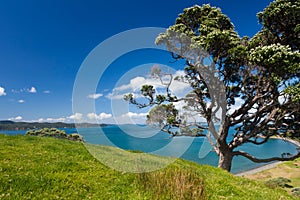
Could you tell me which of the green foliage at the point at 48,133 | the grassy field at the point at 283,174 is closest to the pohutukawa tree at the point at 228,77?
the green foliage at the point at 48,133

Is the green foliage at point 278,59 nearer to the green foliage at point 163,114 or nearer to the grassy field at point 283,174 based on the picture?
the green foliage at point 163,114

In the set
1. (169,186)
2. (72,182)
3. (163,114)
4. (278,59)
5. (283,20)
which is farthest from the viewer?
(163,114)

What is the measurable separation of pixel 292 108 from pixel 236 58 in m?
5.88

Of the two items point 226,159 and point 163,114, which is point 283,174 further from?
point 163,114

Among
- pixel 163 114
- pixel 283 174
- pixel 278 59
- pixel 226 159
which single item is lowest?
pixel 283 174

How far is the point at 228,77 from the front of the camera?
749 inches

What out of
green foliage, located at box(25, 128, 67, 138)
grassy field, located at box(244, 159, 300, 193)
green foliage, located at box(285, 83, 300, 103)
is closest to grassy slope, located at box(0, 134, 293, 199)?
green foliage, located at box(285, 83, 300, 103)

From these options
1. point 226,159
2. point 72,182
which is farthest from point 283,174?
point 72,182

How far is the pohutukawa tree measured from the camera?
50.8 ft

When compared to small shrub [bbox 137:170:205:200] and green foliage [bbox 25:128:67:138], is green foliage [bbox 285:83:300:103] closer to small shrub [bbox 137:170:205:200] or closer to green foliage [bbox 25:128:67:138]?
small shrub [bbox 137:170:205:200]

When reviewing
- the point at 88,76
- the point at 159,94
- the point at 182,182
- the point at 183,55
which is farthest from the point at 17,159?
the point at 183,55

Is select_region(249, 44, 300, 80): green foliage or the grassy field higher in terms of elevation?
select_region(249, 44, 300, 80): green foliage

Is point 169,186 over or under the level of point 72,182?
under

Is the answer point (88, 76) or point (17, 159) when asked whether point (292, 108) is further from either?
point (17, 159)
